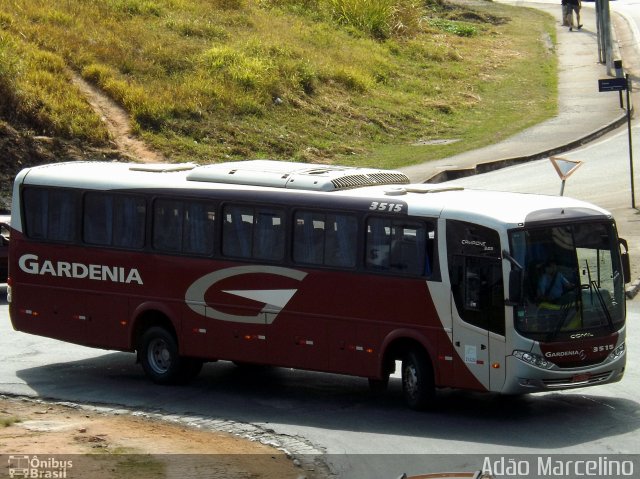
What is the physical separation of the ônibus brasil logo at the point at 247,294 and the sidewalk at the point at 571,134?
28.2ft

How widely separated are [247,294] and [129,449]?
3633 mm

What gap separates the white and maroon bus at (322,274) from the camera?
14.4 m

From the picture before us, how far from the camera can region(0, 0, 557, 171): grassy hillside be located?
116ft

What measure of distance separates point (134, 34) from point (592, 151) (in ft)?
50.2

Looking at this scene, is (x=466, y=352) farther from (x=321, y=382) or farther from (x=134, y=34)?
(x=134, y=34)

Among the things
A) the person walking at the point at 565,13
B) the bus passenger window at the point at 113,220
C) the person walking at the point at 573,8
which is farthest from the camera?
the person walking at the point at 565,13

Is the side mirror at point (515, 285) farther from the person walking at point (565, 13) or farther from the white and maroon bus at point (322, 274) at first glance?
the person walking at point (565, 13)

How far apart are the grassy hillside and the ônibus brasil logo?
17366 millimetres

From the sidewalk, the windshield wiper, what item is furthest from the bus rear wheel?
the sidewalk

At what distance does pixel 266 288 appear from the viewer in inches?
639

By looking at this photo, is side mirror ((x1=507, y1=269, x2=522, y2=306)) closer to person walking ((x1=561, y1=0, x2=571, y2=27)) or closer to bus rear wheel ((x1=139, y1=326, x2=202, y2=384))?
bus rear wheel ((x1=139, y1=326, x2=202, y2=384))

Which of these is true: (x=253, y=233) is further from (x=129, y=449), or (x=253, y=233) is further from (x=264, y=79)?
(x=264, y=79)

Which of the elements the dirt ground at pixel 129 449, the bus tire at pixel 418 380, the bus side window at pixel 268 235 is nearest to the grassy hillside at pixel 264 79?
the bus side window at pixel 268 235

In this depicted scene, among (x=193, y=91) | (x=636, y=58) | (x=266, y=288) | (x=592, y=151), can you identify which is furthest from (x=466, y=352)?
(x=636, y=58)
